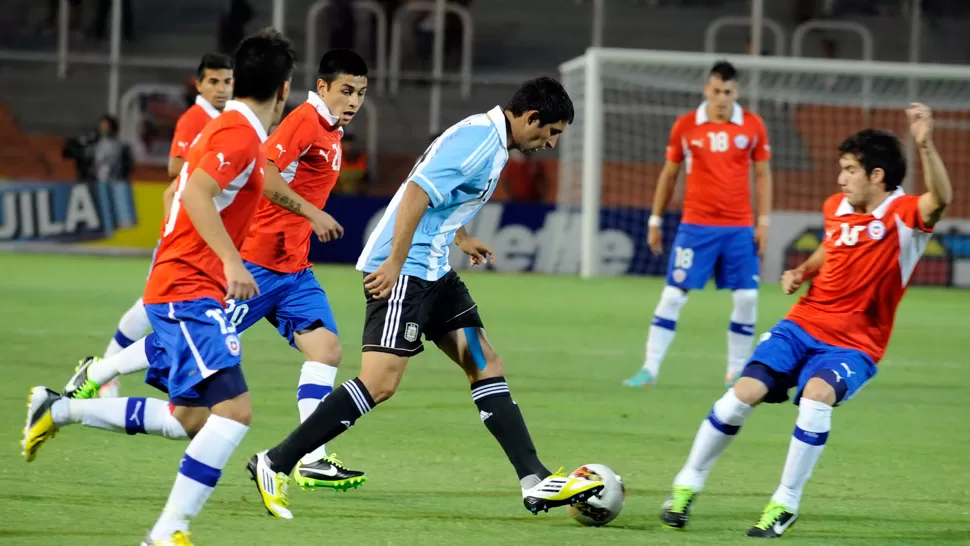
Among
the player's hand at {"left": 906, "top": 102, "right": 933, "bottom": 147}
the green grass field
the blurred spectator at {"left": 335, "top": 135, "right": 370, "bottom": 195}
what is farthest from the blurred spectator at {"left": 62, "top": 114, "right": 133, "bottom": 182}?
the player's hand at {"left": 906, "top": 102, "right": 933, "bottom": 147}

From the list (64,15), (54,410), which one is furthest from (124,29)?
(54,410)

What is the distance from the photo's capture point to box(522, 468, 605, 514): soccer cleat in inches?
199

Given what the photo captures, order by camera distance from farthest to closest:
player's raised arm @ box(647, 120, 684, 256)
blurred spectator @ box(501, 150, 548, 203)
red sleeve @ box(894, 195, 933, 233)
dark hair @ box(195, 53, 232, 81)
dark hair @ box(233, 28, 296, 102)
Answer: blurred spectator @ box(501, 150, 548, 203)
player's raised arm @ box(647, 120, 684, 256)
dark hair @ box(195, 53, 232, 81)
red sleeve @ box(894, 195, 933, 233)
dark hair @ box(233, 28, 296, 102)

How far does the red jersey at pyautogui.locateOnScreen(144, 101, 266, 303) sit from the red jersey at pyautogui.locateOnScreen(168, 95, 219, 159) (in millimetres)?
3068

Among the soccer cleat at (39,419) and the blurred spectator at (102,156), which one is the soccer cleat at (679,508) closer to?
the soccer cleat at (39,419)

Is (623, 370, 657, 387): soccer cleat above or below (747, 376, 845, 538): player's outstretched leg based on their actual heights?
below

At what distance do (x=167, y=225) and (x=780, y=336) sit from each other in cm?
242

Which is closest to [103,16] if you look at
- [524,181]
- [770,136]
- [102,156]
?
[102,156]

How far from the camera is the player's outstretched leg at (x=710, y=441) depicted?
5.18 metres

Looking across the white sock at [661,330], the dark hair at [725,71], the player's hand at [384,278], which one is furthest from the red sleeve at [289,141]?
the dark hair at [725,71]

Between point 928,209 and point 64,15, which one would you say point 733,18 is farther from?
point 928,209

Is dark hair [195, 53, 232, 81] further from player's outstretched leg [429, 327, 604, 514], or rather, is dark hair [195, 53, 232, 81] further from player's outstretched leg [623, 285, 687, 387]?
player's outstretched leg [623, 285, 687, 387]

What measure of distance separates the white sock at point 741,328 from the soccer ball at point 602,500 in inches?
175

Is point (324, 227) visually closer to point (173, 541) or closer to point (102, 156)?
point (173, 541)
